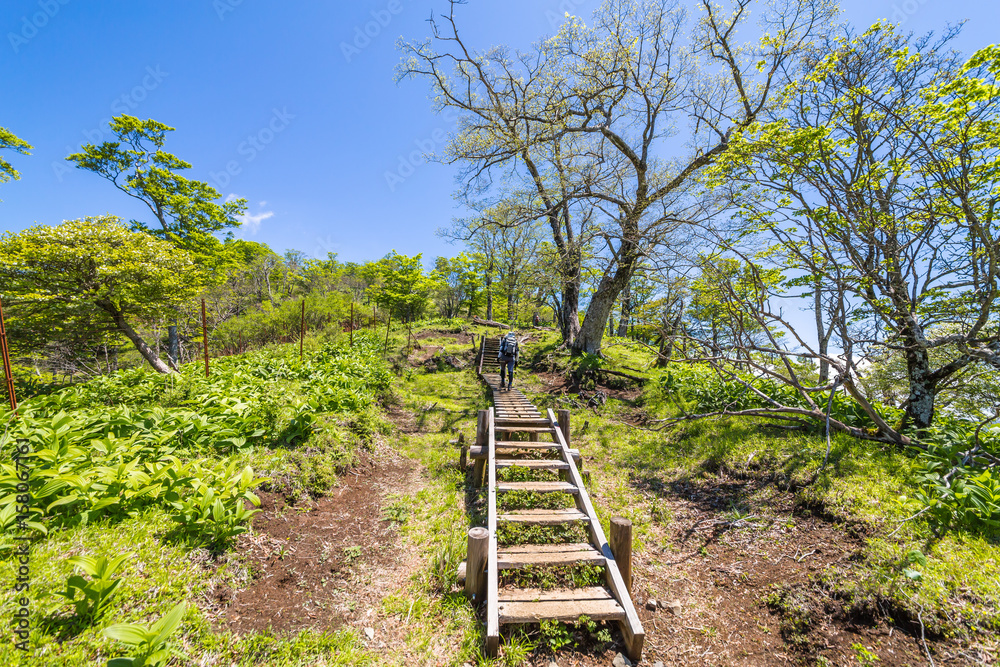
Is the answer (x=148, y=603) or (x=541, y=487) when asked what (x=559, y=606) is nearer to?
(x=541, y=487)

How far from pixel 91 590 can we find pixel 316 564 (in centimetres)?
Result: 165

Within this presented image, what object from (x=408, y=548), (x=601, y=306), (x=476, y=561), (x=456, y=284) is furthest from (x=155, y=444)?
(x=456, y=284)

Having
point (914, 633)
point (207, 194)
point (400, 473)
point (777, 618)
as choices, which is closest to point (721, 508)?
point (777, 618)

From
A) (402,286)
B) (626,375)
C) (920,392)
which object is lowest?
(626,375)

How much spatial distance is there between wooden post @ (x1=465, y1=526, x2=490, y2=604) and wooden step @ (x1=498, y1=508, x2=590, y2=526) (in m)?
0.59

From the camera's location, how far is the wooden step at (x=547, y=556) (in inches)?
129

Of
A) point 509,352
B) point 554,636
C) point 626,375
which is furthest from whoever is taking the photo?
point 626,375

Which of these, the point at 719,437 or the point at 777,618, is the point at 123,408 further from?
the point at 719,437

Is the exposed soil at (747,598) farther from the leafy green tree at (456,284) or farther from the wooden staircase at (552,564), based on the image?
the leafy green tree at (456,284)

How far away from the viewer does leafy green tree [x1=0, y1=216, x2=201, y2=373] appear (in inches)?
361

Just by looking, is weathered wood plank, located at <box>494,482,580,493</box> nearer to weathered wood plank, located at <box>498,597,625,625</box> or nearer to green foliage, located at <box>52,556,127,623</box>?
weathered wood plank, located at <box>498,597,625,625</box>

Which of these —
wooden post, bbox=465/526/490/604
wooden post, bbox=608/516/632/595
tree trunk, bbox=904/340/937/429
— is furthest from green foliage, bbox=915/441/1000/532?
wooden post, bbox=465/526/490/604

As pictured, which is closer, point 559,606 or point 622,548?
point 559,606

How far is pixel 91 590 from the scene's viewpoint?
218 cm
